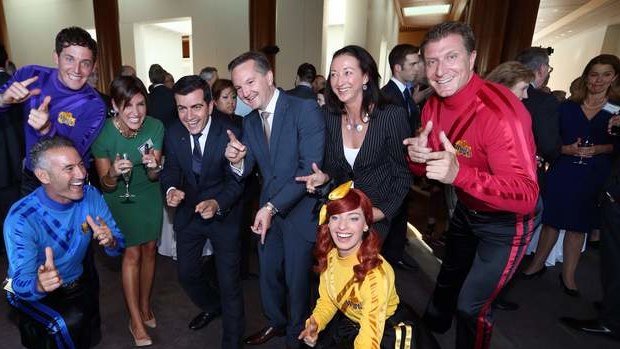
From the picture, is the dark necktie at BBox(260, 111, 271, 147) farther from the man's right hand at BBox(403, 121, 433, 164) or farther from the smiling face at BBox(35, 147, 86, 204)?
the smiling face at BBox(35, 147, 86, 204)

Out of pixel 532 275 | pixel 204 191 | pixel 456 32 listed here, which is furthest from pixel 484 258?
pixel 532 275

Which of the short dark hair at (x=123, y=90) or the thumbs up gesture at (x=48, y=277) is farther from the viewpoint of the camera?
the short dark hair at (x=123, y=90)

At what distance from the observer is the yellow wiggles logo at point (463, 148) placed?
179cm

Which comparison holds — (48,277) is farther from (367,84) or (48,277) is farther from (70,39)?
(367,84)

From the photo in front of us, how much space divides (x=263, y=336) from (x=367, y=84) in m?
1.83

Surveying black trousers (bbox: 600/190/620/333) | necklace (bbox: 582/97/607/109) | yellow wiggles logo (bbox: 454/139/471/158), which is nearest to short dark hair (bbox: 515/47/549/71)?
necklace (bbox: 582/97/607/109)

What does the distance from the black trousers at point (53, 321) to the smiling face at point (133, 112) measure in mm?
1001

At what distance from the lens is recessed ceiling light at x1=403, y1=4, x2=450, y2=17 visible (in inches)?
628

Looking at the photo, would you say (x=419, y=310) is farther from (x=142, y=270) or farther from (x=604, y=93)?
(x=604, y=93)

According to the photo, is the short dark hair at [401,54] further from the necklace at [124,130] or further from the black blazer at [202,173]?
the necklace at [124,130]

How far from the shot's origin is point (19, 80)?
232 cm

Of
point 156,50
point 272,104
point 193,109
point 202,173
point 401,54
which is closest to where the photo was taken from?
point 272,104

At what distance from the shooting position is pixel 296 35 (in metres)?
8.32

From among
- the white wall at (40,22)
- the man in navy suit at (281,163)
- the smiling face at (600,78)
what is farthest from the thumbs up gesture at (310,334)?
the white wall at (40,22)
